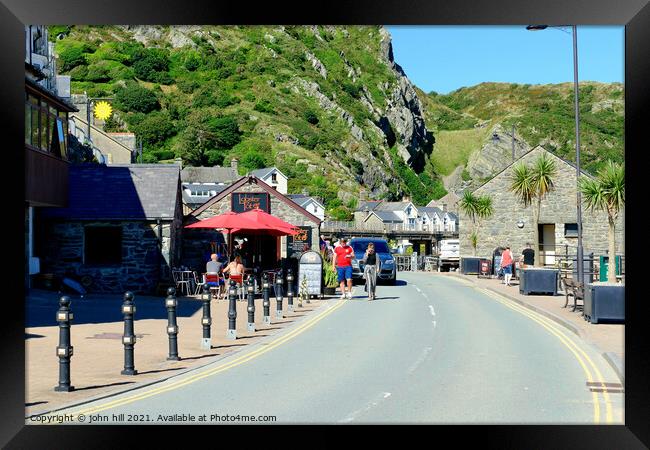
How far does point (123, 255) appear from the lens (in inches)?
1122

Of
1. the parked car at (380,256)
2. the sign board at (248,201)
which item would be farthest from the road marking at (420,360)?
the sign board at (248,201)

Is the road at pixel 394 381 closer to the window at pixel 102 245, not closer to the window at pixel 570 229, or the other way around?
the window at pixel 102 245

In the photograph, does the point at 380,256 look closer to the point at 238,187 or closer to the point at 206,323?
the point at 238,187

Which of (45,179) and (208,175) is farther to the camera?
(208,175)

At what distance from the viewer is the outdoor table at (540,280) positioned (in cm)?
2941

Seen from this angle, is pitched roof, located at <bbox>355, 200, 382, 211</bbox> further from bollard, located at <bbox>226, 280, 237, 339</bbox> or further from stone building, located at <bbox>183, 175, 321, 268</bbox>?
bollard, located at <bbox>226, 280, 237, 339</bbox>

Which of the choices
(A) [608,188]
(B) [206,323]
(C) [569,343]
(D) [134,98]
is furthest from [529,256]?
(D) [134,98]

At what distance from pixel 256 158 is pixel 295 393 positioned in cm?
10864

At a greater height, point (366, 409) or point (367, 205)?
point (367, 205)

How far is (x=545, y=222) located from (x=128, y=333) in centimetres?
4333

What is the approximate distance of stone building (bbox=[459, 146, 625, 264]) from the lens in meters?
50.8

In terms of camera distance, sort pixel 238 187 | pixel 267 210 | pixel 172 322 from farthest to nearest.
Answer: pixel 267 210 → pixel 238 187 → pixel 172 322

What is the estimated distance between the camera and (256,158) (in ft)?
389
